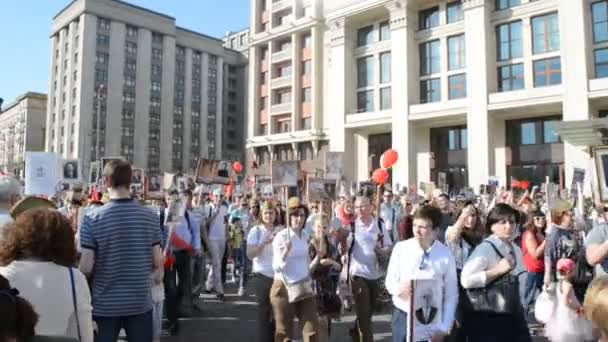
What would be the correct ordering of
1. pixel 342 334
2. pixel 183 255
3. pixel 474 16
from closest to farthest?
pixel 342 334
pixel 183 255
pixel 474 16

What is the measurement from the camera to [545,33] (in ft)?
117

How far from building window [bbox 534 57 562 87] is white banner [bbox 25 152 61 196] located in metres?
34.2

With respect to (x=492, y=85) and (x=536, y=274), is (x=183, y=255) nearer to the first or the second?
(x=536, y=274)

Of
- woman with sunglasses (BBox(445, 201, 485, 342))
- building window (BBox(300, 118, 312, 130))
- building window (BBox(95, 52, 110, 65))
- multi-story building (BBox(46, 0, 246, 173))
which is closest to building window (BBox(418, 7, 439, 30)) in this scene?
building window (BBox(300, 118, 312, 130))

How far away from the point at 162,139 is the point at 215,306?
261 feet

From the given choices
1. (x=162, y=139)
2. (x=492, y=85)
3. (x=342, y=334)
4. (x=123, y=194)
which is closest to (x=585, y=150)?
(x=492, y=85)

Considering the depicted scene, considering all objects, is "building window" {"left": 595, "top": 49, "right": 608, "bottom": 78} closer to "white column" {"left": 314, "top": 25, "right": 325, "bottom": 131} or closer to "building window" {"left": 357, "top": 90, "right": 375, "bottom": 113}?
"building window" {"left": 357, "top": 90, "right": 375, "bottom": 113}

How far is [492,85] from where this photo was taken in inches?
1457

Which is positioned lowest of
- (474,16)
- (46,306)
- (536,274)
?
(536,274)

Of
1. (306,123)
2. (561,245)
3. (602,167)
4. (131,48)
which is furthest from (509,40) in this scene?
(131,48)

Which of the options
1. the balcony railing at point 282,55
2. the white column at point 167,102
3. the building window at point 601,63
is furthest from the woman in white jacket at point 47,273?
the white column at point 167,102

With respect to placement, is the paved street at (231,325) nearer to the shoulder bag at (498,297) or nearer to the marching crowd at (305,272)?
the marching crowd at (305,272)

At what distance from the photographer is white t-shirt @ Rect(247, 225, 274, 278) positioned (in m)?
5.99

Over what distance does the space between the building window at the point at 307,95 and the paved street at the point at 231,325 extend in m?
44.0
